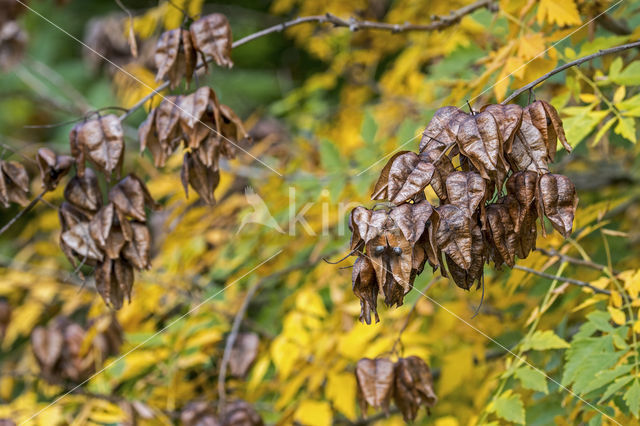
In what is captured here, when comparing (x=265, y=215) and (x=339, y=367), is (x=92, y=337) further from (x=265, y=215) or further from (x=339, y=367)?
(x=339, y=367)

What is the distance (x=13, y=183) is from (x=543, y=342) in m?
1.27

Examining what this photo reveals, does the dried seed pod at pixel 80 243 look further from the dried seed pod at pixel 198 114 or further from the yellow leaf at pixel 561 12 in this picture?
the yellow leaf at pixel 561 12

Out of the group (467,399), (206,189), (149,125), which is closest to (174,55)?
(149,125)

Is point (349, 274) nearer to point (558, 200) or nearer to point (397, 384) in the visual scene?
point (397, 384)

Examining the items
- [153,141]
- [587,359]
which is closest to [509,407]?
[587,359]

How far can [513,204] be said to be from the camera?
108 centimetres

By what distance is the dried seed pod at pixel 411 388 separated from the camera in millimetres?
1555

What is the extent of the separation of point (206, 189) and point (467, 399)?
4.25 ft

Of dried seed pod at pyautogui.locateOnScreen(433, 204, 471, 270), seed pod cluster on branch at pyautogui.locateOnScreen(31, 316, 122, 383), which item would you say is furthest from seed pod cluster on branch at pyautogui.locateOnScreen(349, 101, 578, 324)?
seed pod cluster on branch at pyautogui.locateOnScreen(31, 316, 122, 383)

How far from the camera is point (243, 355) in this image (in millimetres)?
2207

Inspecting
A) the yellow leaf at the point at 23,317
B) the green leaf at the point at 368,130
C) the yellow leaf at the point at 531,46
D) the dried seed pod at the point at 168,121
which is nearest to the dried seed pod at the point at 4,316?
the yellow leaf at the point at 23,317

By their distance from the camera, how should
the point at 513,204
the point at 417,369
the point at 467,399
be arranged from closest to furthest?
the point at 513,204 < the point at 417,369 < the point at 467,399

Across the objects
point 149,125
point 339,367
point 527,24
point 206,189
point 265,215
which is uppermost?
point 527,24

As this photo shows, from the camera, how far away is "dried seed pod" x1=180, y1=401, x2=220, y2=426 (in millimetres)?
1885
